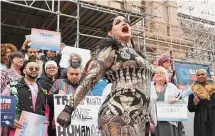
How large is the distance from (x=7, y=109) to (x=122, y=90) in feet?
5.18

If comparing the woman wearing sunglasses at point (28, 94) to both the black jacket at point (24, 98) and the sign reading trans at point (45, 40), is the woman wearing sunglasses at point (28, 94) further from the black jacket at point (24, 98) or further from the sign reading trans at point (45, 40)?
the sign reading trans at point (45, 40)

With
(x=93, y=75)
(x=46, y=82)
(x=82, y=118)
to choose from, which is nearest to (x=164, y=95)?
(x=82, y=118)

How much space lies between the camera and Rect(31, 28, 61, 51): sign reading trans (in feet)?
28.9

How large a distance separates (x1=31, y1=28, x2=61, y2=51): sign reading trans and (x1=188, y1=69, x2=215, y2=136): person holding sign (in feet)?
13.3

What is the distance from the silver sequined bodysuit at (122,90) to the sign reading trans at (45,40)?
616cm

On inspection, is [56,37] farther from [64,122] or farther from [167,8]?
[167,8]

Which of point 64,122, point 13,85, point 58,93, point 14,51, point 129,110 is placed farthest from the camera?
point 14,51

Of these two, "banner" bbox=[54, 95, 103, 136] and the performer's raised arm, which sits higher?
the performer's raised arm

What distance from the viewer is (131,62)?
2771mm

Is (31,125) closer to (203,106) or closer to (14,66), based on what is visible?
(14,66)

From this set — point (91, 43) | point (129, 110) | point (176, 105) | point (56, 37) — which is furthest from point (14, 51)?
point (91, 43)

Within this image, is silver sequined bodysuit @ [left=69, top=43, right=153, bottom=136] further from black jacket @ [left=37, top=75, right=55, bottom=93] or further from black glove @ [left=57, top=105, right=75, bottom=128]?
black jacket @ [left=37, top=75, right=55, bottom=93]

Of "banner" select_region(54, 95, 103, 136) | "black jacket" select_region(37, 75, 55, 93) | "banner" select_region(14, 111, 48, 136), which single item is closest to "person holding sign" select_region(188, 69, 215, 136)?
"banner" select_region(54, 95, 103, 136)

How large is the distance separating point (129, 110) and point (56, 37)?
22.8 ft
